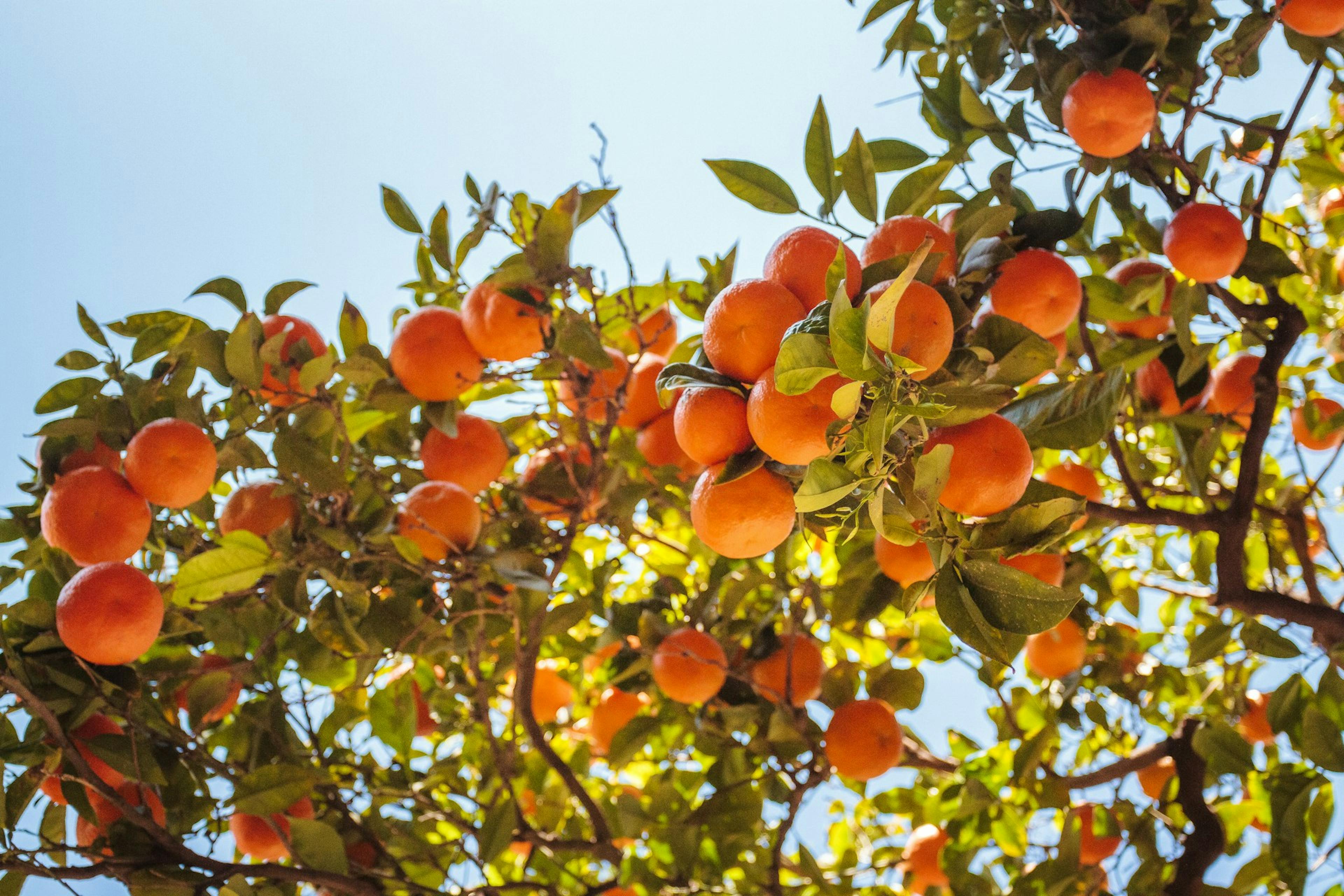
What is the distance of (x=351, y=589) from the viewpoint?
129 cm

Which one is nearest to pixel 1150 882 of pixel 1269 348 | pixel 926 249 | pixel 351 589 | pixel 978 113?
pixel 1269 348

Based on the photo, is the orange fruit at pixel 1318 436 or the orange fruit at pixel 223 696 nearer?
the orange fruit at pixel 223 696

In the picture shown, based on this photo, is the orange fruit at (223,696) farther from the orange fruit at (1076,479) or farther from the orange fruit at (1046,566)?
the orange fruit at (1076,479)

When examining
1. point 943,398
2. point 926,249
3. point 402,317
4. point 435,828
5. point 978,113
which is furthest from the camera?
point 435,828

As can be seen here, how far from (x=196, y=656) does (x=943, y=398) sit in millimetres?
1393

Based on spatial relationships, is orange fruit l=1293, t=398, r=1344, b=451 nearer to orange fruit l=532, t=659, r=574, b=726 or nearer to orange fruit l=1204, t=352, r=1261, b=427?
A: orange fruit l=1204, t=352, r=1261, b=427

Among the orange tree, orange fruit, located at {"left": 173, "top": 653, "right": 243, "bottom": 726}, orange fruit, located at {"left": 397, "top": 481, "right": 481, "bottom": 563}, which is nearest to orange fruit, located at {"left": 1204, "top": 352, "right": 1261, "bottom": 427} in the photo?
the orange tree

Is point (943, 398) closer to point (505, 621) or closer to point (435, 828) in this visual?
point (505, 621)

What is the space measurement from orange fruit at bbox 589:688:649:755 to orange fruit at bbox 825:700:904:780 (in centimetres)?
46

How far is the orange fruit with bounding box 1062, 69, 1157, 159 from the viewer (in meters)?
1.21

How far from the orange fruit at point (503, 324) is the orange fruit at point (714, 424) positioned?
640mm

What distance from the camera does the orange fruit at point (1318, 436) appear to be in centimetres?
172

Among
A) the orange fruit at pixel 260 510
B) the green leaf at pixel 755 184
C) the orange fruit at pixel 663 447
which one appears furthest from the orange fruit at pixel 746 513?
the orange fruit at pixel 260 510

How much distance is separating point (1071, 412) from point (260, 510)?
1.10 meters
